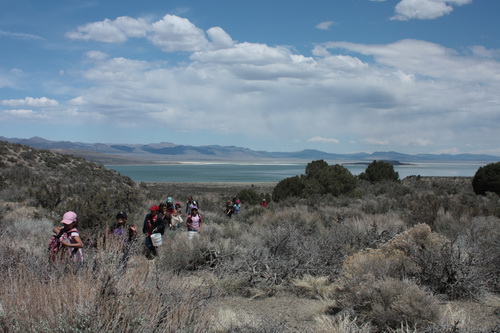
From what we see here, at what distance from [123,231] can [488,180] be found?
29.6 m

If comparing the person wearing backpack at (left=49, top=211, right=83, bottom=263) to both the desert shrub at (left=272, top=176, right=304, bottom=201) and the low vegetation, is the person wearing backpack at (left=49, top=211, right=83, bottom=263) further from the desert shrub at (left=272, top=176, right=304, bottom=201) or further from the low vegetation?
the desert shrub at (left=272, top=176, right=304, bottom=201)

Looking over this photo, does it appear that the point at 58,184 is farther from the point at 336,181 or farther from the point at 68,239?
the point at 336,181

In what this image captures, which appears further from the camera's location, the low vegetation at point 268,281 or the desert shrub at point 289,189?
the desert shrub at point 289,189

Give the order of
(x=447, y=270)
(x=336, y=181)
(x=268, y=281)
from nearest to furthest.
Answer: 1. (x=447, y=270)
2. (x=268, y=281)
3. (x=336, y=181)

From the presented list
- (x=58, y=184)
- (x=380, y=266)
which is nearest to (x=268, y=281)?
(x=380, y=266)

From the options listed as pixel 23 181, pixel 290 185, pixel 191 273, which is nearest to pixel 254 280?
pixel 191 273

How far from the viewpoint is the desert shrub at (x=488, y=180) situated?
30250 mm

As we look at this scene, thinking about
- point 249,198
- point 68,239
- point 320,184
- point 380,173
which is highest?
point 380,173

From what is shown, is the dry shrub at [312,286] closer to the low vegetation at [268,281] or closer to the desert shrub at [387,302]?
the low vegetation at [268,281]

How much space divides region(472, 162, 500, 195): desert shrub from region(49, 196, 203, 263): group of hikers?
76.0 ft

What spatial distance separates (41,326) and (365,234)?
29.0ft

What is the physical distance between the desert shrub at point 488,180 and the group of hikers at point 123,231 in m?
23.2

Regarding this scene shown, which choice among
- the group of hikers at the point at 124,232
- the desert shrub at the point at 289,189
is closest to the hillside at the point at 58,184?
the group of hikers at the point at 124,232

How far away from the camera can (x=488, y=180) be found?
3092 cm
